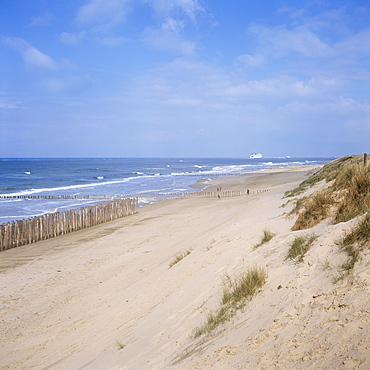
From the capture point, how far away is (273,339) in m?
3.63

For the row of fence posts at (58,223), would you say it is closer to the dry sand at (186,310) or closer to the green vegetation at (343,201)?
the dry sand at (186,310)

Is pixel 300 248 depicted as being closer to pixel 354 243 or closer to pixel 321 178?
pixel 354 243

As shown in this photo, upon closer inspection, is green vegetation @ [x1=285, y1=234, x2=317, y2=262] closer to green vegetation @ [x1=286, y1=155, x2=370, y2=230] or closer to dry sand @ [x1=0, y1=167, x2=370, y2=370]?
dry sand @ [x1=0, y1=167, x2=370, y2=370]

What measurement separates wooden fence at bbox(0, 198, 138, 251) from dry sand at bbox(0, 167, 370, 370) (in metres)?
3.59

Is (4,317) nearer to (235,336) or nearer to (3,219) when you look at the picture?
(235,336)

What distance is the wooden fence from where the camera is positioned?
53.4 ft

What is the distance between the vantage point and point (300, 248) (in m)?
5.44

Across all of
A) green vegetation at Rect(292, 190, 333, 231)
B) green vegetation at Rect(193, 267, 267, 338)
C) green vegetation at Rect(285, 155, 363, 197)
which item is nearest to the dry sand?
green vegetation at Rect(193, 267, 267, 338)

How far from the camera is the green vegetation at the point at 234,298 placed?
4.53 meters

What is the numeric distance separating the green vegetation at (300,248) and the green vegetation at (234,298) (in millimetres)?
584

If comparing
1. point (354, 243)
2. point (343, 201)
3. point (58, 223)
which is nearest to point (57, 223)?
point (58, 223)

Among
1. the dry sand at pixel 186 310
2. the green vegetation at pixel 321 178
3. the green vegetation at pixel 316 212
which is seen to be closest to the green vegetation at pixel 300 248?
the dry sand at pixel 186 310

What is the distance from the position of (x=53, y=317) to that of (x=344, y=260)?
648 cm

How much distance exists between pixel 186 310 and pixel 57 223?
15.2 metres
